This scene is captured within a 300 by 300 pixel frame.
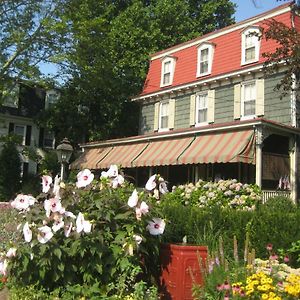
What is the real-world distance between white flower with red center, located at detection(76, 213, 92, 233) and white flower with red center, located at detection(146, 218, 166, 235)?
857 millimetres

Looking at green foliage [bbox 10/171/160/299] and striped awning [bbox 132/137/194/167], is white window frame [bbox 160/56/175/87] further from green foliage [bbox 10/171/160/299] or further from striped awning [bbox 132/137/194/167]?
green foliage [bbox 10/171/160/299]

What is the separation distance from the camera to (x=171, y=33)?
110 ft

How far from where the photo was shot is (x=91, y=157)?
2478 cm

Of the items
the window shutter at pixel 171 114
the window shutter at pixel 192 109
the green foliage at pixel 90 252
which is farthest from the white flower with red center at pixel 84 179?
the window shutter at pixel 171 114

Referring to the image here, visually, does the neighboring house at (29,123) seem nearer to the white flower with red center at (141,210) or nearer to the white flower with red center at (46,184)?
the white flower with red center at (46,184)

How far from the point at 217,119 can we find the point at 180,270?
56.7 ft

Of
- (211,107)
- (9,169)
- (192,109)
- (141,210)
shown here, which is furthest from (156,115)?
(141,210)

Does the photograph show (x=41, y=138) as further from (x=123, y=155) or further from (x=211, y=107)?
(x=211, y=107)

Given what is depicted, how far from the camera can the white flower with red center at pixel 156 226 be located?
5441 mm

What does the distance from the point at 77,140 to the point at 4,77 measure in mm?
10163

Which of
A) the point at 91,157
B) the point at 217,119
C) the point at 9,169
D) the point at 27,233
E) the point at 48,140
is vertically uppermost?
the point at 48,140

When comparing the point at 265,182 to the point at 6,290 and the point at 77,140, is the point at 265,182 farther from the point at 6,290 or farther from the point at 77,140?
the point at 77,140

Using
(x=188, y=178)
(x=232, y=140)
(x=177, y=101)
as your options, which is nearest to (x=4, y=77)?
(x=177, y=101)

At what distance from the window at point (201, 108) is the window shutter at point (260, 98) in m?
3.39
